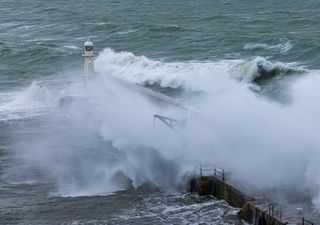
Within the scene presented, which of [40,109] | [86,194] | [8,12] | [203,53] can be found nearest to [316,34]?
[203,53]

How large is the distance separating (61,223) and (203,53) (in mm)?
29619

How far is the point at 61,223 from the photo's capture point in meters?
22.4

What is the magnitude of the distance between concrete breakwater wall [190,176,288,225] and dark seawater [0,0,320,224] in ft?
1.21

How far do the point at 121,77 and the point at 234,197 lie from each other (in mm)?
24750

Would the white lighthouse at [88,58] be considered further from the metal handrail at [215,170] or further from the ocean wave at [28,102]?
the metal handrail at [215,170]

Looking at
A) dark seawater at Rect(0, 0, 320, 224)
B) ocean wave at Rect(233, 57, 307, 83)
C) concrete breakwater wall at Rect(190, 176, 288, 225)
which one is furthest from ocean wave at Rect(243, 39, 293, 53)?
concrete breakwater wall at Rect(190, 176, 288, 225)

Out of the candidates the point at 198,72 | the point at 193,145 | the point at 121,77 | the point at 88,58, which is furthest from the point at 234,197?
the point at 121,77

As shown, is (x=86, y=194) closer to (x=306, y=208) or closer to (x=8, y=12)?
(x=306, y=208)

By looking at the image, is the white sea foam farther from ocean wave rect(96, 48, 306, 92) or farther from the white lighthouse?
ocean wave rect(96, 48, 306, 92)

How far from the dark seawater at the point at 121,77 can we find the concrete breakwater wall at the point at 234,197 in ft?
1.21

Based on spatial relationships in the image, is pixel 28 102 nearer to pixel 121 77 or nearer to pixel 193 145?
pixel 121 77

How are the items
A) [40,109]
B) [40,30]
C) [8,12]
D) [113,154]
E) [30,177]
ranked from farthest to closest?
[8,12]
[40,30]
[40,109]
[113,154]
[30,177]

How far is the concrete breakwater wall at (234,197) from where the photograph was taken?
68.9 feet

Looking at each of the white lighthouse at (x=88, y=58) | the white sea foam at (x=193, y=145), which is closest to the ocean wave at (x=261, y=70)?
the white sea foam at (x=193, y=145)
